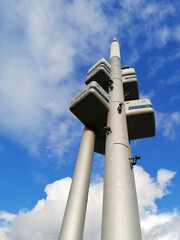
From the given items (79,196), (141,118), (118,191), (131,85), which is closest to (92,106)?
(141,118)

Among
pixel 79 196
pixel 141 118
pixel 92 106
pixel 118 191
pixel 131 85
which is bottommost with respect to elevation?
pixel 118 191

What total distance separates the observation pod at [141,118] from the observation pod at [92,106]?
126 inches

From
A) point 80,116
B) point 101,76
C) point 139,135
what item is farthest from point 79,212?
point 101,76

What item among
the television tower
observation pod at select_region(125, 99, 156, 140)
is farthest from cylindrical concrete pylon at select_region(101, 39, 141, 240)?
observation pod at select_region(125, 99, 156, 140)

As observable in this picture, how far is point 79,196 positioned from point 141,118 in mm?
12213

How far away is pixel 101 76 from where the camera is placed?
3369cm

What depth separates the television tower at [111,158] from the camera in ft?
38.8

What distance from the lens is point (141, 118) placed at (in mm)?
22422

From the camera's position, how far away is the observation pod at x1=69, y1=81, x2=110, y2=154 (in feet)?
71.4

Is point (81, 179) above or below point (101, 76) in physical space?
below

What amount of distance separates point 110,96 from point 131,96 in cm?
1148

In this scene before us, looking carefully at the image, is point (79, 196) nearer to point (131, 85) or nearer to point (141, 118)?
point (141, 118)

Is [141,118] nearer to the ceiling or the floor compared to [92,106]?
nearer to the floor

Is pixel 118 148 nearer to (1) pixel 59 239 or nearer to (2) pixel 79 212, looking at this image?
(2) pixel 79 212
